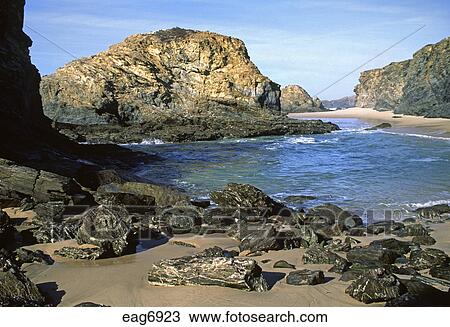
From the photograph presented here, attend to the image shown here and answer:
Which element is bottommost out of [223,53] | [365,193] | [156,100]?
[365,193]

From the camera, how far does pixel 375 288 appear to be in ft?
14.2

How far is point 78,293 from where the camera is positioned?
4555 millimetres

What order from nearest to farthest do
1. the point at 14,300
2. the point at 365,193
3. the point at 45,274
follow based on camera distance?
the point at 14,300 < the point at 45,274 < the point at 365,193

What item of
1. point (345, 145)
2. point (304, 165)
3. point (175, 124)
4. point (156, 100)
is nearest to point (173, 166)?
point (304, 165)

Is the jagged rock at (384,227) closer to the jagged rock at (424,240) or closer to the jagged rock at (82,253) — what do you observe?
Result: the jagged rock at (424,240)

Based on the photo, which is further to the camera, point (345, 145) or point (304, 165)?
point (345, 145)

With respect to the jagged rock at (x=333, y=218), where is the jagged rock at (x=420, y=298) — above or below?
above

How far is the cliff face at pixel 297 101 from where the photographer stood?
109188mm

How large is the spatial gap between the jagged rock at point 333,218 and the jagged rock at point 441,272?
103 inches

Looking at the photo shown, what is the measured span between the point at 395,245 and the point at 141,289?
13.1ft

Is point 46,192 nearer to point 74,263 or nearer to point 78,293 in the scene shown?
point 74,263

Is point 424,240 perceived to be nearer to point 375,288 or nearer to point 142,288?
point 375,288

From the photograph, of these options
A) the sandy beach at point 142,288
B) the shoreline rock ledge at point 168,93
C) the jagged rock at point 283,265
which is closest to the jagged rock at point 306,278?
the sandy beach at point 142,288

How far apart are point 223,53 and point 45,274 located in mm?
53214
